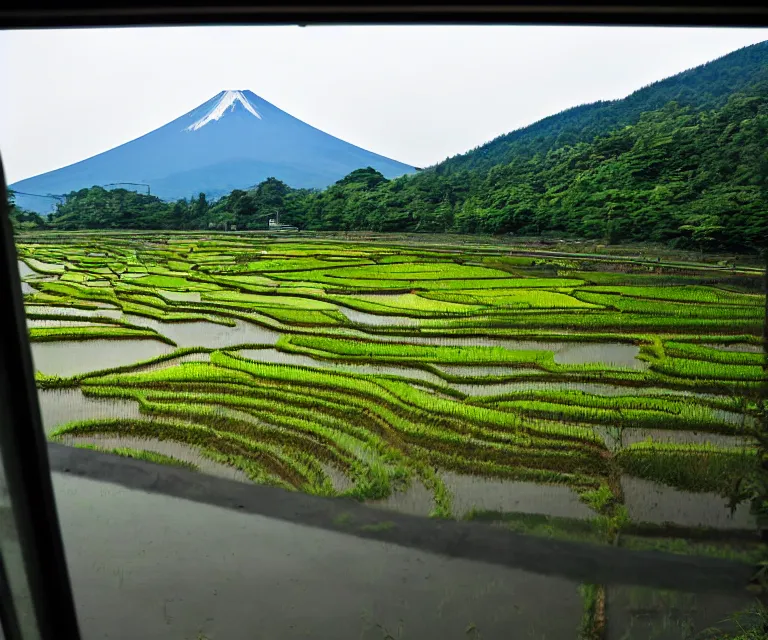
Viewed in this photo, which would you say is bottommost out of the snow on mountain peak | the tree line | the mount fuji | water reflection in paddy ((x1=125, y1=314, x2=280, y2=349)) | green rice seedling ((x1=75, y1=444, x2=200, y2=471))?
green rice seedling ((x1=75, y1=444, x2=200, y2=471))

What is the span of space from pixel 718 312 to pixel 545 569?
54.9 inches

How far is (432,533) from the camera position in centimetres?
212

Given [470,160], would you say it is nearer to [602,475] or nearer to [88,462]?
[602,475]

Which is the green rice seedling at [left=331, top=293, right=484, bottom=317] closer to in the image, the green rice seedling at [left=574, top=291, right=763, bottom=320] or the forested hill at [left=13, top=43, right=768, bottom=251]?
the forested hill at [left=13, top=43, right=768, bottom=251]

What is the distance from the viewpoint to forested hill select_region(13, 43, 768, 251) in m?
2.12

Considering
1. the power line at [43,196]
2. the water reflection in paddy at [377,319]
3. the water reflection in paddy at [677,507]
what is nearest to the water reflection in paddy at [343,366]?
the water reflection in paddy at [377,319]

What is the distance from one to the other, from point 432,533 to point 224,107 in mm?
2018

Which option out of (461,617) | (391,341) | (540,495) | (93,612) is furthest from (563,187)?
(93,612)

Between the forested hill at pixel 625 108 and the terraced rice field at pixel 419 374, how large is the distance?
0.56 metres

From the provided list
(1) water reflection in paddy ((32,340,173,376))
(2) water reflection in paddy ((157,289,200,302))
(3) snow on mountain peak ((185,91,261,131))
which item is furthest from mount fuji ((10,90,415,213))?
(1) water reflection in paddy ((32,340,173,376))

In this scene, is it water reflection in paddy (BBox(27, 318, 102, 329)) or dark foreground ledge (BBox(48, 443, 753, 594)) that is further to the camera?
water reflection in paddy (BBox(27, 318, 102, 329))

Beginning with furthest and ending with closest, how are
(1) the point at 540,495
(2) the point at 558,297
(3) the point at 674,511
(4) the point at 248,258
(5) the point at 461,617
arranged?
(4) the point at 248,258 → (2) the point at 558,297 → (1) the point at 540,495 → (3) the point at 674,511 → (5) the point at 461,617

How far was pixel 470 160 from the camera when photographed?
2.55 metres

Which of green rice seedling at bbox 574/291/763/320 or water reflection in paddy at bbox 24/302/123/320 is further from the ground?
water reflection in paddy at bbox 24/302/123/320
